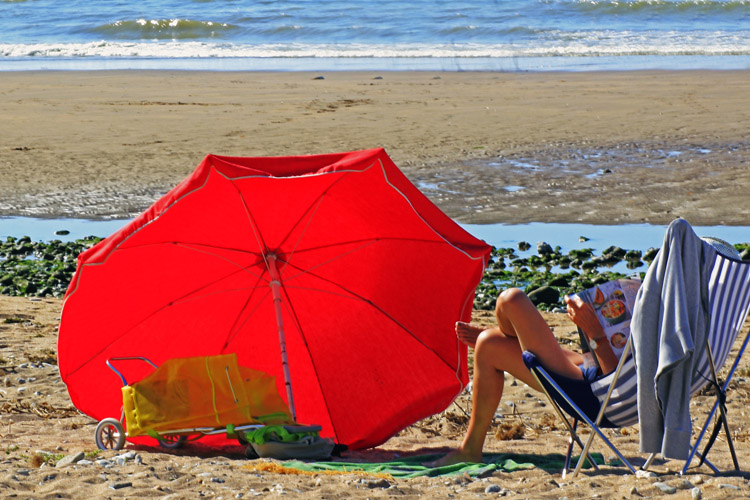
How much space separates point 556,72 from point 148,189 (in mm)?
13922

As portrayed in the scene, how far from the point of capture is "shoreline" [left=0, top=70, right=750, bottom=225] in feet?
38.9

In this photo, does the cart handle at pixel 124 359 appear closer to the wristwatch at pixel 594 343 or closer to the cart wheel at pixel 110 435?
the cart wheel at pixel 110 435

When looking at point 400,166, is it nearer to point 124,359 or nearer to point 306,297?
point 306,297

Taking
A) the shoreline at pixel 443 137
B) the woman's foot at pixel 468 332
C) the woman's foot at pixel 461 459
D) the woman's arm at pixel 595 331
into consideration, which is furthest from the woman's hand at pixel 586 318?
the shoreline at pixel 443 137

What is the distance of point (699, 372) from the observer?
3648 mm

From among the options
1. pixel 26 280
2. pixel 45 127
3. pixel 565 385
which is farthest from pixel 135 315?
pixel 45 127

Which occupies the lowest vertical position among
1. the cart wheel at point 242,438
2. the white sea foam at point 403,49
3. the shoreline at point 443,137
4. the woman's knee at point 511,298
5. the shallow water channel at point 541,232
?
the shallow water channel at point 541,232

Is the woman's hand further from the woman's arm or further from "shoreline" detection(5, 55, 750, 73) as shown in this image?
"shoreline" detection(5, 55, 750, 73)

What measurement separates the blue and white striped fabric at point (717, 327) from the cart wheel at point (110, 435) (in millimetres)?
2177

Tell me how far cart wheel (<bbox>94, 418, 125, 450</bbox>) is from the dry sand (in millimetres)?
70

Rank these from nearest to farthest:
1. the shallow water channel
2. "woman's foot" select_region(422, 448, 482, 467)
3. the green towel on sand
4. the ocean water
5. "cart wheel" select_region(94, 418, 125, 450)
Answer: the green towel on sand → "woman's foot" select_region(422, 448, 482, 467) → "cart wheel" select_region(94, 418, 125, 450) → the shallow water channel → the ocean water

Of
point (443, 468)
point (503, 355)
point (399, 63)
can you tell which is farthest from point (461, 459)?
point (399, 63)

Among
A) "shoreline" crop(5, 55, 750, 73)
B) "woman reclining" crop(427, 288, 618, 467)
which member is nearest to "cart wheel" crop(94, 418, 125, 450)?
"woman reclining" crop(427, 288, 618, 467)

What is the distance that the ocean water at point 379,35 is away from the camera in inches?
1089
